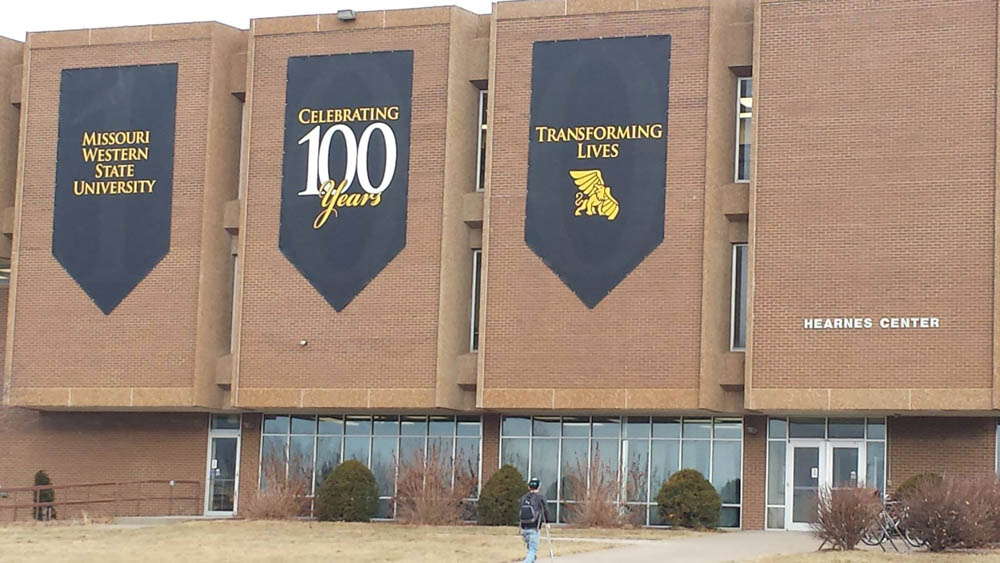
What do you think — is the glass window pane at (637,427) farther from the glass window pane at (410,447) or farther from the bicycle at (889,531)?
the bicycle at (889,531)

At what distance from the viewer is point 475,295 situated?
46625 mm

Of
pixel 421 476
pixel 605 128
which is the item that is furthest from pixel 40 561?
pixel 605 128

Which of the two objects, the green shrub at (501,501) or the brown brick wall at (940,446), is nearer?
the brown brick wall at (940,446)

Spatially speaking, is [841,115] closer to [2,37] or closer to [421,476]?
[421,476]

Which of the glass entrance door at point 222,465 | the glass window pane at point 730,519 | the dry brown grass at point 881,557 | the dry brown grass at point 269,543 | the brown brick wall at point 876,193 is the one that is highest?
the brown brick wall at point 876,193

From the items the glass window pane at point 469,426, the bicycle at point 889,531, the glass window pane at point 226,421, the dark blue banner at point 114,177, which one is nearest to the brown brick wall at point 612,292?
the glass window pane at point 469,426

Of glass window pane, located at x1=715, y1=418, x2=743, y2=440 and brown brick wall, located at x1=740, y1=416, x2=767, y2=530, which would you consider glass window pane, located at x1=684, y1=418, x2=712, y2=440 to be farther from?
brown brick wall, located at x1=740, y1=416, x2=767, y2=530

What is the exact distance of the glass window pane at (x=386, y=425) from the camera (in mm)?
48625

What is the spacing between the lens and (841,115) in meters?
41.7

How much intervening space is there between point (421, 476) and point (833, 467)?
10.0m

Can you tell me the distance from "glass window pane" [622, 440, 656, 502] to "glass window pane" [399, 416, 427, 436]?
5.47 meters

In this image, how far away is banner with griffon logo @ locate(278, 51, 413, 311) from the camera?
1813 inches

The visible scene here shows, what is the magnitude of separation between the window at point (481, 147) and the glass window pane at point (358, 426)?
23.3 feet

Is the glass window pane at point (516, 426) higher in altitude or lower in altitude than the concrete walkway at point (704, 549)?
higher
